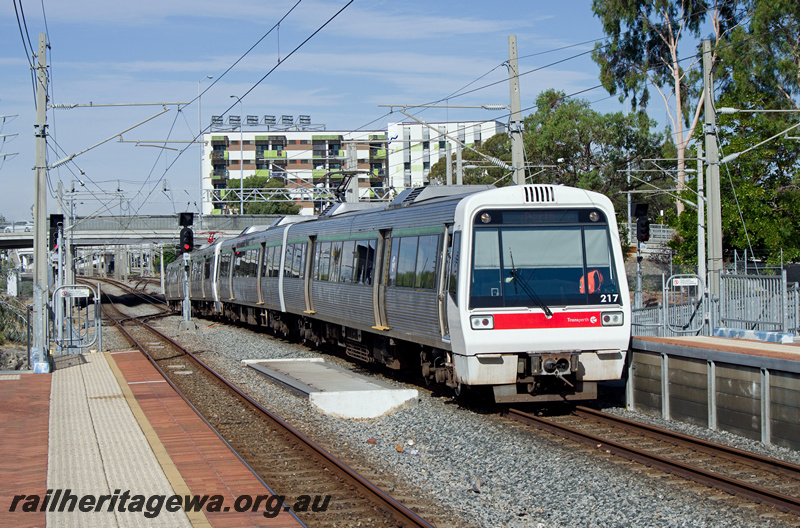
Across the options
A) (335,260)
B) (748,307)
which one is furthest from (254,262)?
(748,307)

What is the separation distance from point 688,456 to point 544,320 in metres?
2.63

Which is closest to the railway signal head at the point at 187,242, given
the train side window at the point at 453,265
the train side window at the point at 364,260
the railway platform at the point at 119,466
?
the train side window at the point at 364,260

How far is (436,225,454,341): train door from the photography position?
38.5ft

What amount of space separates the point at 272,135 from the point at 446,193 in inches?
3375

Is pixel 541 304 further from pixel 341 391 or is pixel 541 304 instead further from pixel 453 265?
pixel 341 391

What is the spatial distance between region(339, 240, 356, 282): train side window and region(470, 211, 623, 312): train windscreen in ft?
18.4

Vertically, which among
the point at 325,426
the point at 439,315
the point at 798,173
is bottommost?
the point at 325,426

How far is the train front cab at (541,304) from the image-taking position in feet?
36.0

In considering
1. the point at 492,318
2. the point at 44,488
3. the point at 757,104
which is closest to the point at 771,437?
the point at 492,318

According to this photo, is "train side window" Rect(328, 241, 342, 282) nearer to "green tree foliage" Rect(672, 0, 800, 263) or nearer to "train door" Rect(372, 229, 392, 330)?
"train door" Rect(372, 229, 392, 330)

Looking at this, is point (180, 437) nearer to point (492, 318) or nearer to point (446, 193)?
point (492, 318)

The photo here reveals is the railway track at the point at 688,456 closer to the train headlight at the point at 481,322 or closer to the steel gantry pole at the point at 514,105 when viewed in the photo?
the train headlight at the point at 481,322

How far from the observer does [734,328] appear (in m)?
18.1

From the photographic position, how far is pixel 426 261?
12.7m
